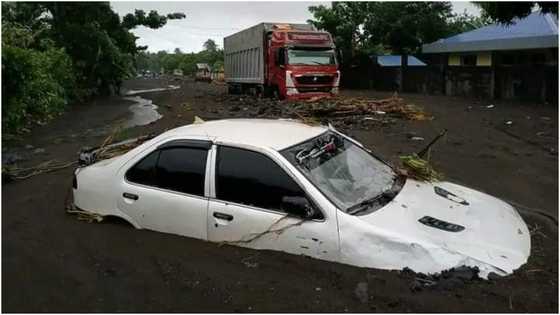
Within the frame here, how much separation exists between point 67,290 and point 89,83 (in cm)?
3174

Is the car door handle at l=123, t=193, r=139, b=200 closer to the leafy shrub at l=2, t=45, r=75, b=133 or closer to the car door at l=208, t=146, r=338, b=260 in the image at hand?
the car door at l=208, t=146, r=338, b=260

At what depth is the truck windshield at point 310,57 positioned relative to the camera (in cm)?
2328

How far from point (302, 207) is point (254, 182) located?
0.53 meters

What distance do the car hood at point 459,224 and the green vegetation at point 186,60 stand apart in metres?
83.1

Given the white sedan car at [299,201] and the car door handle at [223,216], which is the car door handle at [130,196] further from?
the car door handle at [223,216]

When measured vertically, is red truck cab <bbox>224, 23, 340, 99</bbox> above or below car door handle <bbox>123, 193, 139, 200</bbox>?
above

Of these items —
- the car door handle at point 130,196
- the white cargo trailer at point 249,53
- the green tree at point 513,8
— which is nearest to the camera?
the car door handle at point 130,196

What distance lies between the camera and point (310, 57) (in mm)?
23531

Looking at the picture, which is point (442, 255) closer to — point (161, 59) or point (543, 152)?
point (543, 152)

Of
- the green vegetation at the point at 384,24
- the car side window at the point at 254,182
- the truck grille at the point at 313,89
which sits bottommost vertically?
the car side window at the point at 254,182

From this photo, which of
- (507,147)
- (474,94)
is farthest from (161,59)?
(507,147)

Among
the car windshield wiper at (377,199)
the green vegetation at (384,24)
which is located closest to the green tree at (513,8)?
the car windshield wiper at (377,199)

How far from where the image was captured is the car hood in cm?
387

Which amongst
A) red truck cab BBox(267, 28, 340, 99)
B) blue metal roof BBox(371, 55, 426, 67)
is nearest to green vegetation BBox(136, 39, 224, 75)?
blue metal roof BBox(371, 55, 426, 67)
